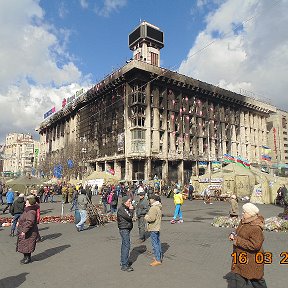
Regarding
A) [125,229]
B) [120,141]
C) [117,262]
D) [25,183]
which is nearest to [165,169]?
[120,141]

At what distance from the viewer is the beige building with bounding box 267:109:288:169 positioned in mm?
107000

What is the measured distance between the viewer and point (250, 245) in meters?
4.46

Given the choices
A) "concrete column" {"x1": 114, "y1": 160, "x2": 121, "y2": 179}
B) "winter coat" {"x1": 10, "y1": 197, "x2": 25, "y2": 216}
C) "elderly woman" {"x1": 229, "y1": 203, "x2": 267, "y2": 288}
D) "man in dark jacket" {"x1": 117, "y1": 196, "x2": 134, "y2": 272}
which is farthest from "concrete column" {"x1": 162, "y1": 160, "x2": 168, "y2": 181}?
"elderly woman" {"x1": 229, "y1": 203, "x2": 267, "y2": 288}

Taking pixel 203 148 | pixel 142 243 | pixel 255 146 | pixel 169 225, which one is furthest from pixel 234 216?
pixel 255 146

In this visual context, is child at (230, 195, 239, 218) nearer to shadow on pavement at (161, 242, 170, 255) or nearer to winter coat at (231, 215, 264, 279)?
Answer: shadow on pavement at (161, 242, 170, 255)

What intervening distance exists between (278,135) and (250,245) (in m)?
114

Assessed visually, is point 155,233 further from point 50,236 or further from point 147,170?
point 147,170

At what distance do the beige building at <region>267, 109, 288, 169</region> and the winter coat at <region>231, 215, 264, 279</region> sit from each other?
10967cm

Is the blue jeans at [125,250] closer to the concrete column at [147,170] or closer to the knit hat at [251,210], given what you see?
the knit hat at [251,210]

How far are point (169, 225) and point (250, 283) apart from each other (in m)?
10.6

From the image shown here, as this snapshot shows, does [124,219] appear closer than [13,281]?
No

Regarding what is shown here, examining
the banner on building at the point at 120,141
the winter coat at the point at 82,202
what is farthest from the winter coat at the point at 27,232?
the banner on building at the point at 120,141

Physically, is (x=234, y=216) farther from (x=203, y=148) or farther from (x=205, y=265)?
(x=203, y=148)

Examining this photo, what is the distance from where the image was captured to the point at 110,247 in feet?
32.9
